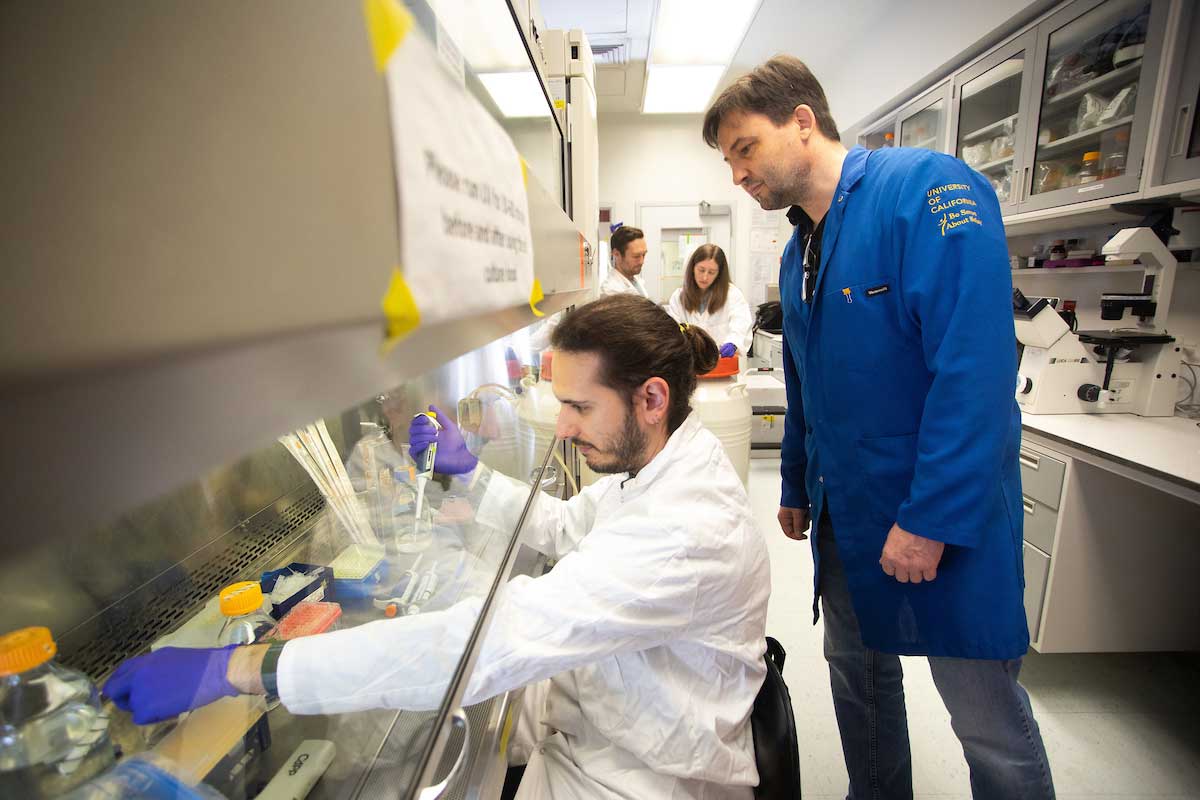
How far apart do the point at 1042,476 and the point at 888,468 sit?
→ 130 centimetres

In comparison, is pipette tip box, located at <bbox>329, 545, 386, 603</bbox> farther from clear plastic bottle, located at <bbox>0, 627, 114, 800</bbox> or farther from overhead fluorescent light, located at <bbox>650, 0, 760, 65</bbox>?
overhead fluorescent light, located at <bbox>650, 0, 760, 65</bbox>

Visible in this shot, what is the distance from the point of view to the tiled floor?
5.38 ft

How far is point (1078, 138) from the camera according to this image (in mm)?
2447

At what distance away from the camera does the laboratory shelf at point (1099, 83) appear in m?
2.20

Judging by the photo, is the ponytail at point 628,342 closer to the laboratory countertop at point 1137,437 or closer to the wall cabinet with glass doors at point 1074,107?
the laboratory countertop at point 1137,437

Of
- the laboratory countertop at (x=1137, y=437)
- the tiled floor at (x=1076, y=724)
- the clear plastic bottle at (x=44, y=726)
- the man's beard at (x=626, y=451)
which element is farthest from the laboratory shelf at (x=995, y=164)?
the clear plastic bottle at (x=44, y=726)

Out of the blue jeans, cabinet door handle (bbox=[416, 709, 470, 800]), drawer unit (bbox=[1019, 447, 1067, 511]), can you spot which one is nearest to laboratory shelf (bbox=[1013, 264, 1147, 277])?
drawer unit (bbox=[1019, 447, 1067, 511])

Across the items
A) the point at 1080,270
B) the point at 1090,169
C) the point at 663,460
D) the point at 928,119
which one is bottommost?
the point at 663,460

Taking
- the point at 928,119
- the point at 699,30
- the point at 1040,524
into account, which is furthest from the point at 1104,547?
the point at 699,30

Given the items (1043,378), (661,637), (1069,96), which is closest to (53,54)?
(661,637)

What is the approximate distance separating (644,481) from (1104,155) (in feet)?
9.03

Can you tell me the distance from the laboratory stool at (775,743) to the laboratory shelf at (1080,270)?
269 cm

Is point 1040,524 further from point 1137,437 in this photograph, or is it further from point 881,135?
point 881,135

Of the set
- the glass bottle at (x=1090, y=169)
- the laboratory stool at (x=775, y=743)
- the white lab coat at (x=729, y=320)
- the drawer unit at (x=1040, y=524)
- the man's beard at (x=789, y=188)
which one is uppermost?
the glass bottle at (x=1090, y=169)
